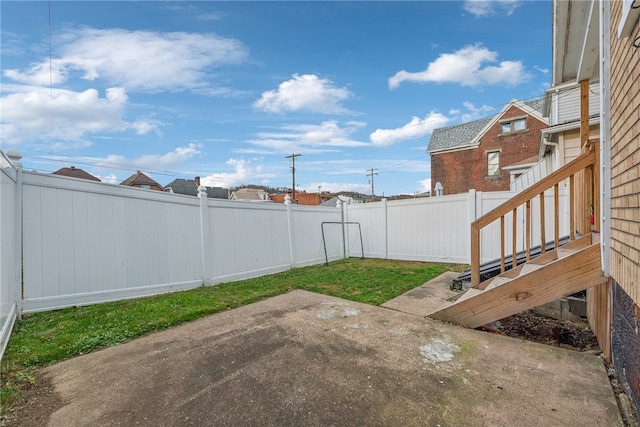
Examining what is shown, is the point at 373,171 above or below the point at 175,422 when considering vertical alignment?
above

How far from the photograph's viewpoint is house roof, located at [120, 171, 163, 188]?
33031 mm

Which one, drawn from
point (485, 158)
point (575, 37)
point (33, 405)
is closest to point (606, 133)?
point (575, 37)

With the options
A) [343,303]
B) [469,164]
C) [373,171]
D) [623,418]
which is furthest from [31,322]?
[373,171]

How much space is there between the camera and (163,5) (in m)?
5.58

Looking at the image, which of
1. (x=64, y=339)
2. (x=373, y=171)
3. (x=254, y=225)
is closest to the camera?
(x=64, y=339)

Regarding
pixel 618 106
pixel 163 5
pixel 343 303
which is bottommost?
pixel 343 303

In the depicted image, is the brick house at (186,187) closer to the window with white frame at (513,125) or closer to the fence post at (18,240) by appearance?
the window with white frame at (513,125)

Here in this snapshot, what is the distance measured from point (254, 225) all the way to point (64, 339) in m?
3.99

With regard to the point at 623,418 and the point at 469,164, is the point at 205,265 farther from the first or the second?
the point at 469,164

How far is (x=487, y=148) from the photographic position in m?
18.3

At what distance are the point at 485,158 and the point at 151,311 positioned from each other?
66.0ft

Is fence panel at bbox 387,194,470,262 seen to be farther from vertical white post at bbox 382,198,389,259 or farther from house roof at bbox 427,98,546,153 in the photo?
house roof at bbox 427,98,546,153

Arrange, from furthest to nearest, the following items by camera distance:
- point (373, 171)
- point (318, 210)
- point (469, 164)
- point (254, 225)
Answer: point (373, 171), point (469, 164), point (318, 210), point (254, 225)

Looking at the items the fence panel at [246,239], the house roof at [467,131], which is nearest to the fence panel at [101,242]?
the fence panel at [246,239]
